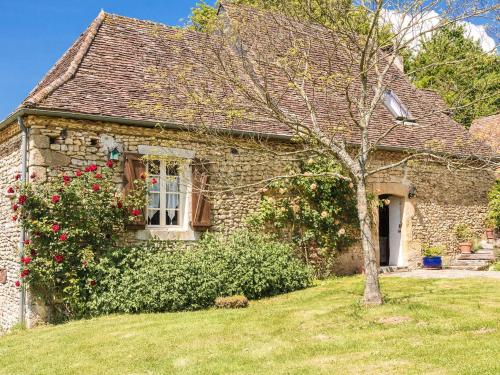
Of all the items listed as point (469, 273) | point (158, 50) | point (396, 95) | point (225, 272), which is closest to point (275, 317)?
point (225, 272)

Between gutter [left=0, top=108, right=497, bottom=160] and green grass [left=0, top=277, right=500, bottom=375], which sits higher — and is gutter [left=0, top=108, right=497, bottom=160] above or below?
above

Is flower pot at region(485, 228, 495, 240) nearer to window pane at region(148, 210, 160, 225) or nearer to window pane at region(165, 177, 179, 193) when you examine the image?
window pane at region(165, 177, 179, 193)

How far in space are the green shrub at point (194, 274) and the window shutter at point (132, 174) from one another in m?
0.48

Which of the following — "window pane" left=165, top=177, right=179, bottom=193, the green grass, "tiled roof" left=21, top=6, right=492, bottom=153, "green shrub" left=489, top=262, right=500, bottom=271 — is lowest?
the green grass

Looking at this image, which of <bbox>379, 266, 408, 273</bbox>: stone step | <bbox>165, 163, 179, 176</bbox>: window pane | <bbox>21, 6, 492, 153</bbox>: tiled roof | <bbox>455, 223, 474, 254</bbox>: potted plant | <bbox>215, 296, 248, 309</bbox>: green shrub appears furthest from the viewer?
<bbox>455, 223, 474, 254</bbox>: potted plant

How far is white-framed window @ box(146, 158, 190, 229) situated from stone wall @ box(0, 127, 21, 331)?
260 centimetres

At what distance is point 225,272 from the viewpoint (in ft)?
36.2

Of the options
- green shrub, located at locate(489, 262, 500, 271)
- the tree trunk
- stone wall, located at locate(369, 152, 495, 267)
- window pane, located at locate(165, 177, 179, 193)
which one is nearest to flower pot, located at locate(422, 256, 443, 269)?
stone wall, located at locate(369, 152, 495, 267)

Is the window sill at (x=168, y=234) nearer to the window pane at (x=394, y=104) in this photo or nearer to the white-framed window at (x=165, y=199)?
the white-framed window at (x=165, y=199)

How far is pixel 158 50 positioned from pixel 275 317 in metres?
7.79

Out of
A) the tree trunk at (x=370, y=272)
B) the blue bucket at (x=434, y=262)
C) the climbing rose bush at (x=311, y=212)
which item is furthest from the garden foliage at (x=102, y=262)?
the blue bucket at (x=434, y=262)

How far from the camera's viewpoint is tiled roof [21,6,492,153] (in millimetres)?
11148

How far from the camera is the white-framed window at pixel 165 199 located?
1185 cm

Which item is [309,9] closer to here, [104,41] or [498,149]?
[104,41]
